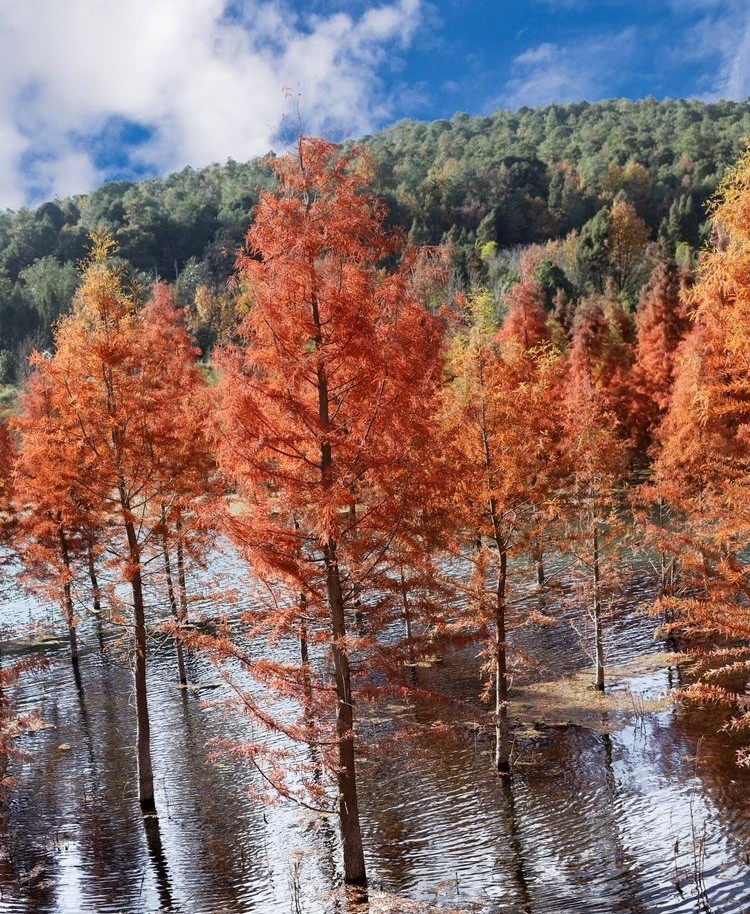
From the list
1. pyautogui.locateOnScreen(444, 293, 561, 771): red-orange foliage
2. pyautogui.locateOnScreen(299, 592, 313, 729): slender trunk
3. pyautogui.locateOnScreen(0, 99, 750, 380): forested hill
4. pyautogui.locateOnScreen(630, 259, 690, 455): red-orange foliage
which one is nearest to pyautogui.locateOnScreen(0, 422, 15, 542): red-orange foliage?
pyautogui.locateOnScreen(444, 293, 561, 771): red-orange foliage

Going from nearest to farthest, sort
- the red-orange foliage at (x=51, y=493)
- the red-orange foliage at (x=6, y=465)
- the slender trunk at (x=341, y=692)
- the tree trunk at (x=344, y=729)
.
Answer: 1. the slender trunk at (x=341, y=692)
2. the tree trunk at (x=344, y=729)
3. the red-orange foliage at (x=51, y=493)
4. the red-orange foliage at (x=6, y=465)

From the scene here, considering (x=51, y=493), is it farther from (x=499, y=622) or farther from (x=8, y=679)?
(x=499, y=622)

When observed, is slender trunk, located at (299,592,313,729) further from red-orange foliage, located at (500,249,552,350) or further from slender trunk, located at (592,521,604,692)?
red-orange foliage, located at (500,249,552,350)

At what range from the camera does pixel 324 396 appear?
12.9 m

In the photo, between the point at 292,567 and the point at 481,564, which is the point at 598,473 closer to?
the point at 481,564

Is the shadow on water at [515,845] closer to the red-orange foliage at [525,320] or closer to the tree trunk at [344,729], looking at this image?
the tree trunk at [344,729]

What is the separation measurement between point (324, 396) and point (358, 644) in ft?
13.2

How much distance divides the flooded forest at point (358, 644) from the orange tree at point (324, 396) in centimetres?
5

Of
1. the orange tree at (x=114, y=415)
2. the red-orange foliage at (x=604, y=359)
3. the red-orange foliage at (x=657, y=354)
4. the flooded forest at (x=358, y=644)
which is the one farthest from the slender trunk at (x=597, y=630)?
the red-orange foliage at (x=657, y=354)

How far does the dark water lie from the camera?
13758 millimetres

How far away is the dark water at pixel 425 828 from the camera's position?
13.8m

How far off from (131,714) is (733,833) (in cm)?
1812

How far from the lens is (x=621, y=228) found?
9425cm

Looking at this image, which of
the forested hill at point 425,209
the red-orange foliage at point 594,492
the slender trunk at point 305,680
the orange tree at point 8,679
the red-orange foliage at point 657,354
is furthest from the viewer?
the forested hill at point 425,209
